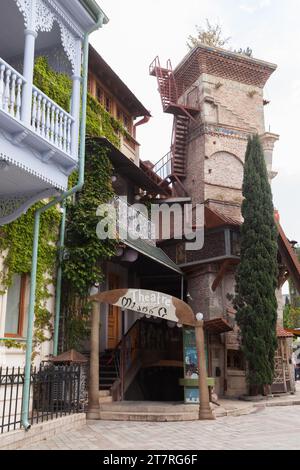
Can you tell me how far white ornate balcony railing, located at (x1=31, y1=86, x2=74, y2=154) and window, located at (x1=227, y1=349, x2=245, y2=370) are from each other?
11342 millimetres

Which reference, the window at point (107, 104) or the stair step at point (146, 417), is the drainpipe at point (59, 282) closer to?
the stair step at point (146, 417)

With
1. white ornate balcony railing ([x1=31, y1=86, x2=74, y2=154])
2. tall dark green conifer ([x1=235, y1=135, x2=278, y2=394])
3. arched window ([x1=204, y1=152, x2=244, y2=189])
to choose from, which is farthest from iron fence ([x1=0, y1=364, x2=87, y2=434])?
arched window ([x1=204, y1=152, x2=244, y2=189])

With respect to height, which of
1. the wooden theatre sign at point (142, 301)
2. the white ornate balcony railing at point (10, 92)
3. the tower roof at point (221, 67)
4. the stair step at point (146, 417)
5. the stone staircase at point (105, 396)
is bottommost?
the stair step at point (146, 417)

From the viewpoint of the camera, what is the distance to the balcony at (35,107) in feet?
23.7

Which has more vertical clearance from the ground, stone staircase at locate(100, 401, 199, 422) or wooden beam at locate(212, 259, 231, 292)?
wooden beam at locate(212, 259, 231, 292)

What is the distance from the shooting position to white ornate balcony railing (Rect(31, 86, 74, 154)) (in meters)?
7.78

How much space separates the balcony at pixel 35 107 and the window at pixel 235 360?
35.9ft

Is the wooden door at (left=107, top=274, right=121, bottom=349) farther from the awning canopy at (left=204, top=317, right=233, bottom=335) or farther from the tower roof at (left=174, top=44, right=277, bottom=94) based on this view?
the tower roof at (left=174, top=44, right=277, bottom=94)

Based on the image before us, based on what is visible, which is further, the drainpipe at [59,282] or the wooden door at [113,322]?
the wooden door at [113,322]

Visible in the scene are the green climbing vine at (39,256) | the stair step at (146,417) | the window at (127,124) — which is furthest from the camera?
the window at (127,124)

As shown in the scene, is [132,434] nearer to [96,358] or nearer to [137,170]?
[96,358]

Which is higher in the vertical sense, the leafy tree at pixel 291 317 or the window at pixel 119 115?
the window at pixel 119 115

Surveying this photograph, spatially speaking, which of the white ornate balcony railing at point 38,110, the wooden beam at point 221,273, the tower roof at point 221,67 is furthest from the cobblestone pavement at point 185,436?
the tower roof at point 221,67

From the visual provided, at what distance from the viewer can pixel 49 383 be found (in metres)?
9.51
